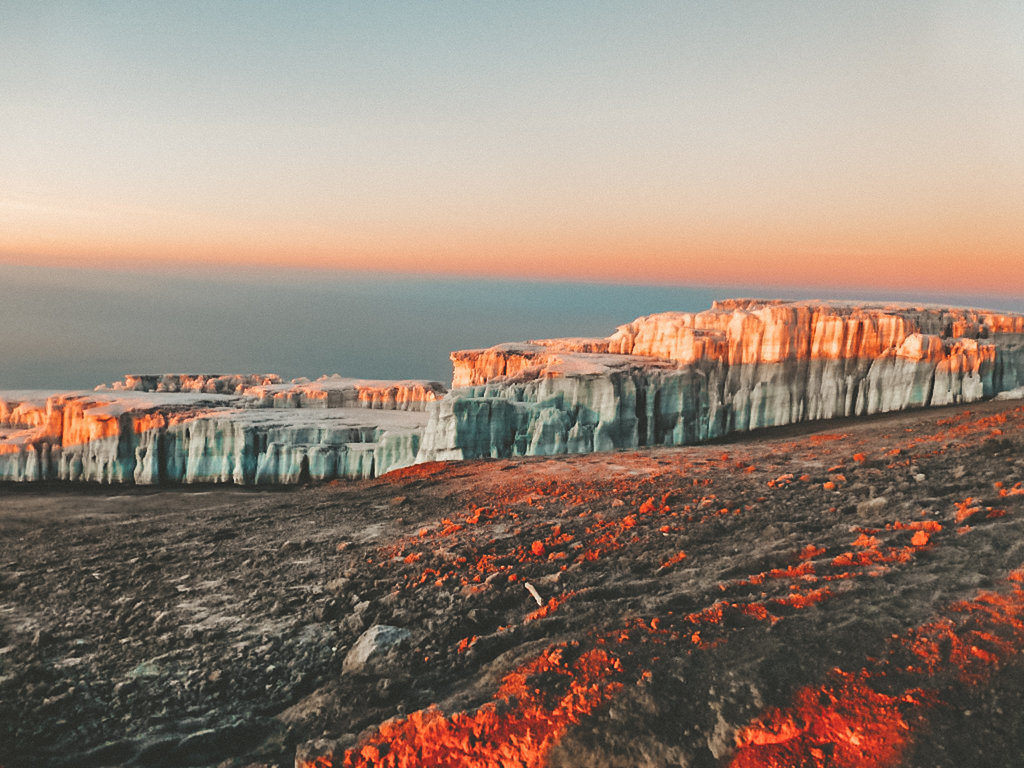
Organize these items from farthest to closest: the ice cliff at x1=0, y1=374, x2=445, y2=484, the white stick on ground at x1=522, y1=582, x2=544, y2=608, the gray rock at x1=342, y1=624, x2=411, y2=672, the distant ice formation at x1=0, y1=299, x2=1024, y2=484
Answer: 1. the ice cliff at x1=0, y1=374, x2=445, y2=484
2. the distant ice formation at x1=0, y1=299, x2=1024, y2=484
3. the white stick on ground at x1=522, y1=582, x2=544, y2=608
4. the gray rock at x1=342, y1=624, x2=411, y2=672

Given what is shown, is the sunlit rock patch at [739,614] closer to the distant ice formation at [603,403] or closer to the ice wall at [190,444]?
the distant ice formation at [603,403]

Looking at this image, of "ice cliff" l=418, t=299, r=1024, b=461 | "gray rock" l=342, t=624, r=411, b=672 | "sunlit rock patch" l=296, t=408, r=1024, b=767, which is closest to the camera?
"sunlit rock patch" l=296, t=408, r=1024, b=767

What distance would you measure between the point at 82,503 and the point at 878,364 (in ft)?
139

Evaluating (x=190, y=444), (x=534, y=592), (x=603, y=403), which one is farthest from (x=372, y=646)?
(x=190, y=444)

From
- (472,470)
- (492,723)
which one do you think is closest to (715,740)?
(492,723)

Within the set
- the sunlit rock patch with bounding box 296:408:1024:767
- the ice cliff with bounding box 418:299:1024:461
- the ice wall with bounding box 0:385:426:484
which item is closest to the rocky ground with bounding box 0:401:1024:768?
the sunlit rock patch with bounding box 296:408:1024:767

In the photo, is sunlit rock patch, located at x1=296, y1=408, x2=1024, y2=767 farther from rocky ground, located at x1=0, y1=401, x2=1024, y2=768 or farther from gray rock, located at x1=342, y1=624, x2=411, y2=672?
gray rock, located at x1=342, y1=624, x2=411, y2=672

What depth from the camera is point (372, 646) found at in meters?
5.93

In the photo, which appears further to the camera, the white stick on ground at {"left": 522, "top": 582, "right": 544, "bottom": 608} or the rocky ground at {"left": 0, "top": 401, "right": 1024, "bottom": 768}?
the white stick on ground at {"left": 522, "top": 582, "right": 544, "bottom": 608}

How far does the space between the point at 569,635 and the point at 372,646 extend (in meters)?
2.06

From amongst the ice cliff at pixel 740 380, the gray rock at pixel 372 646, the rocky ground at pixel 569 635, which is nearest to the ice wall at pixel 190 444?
the ice cliff at pixel 740 380

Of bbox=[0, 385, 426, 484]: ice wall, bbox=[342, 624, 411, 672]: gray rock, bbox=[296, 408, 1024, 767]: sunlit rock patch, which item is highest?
bbox=[296, 408, 1024, 767]: sunlit rock patch

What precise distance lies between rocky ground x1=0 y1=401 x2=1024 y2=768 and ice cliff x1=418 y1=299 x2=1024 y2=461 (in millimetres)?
20091

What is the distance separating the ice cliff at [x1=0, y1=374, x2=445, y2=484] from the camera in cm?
3953
